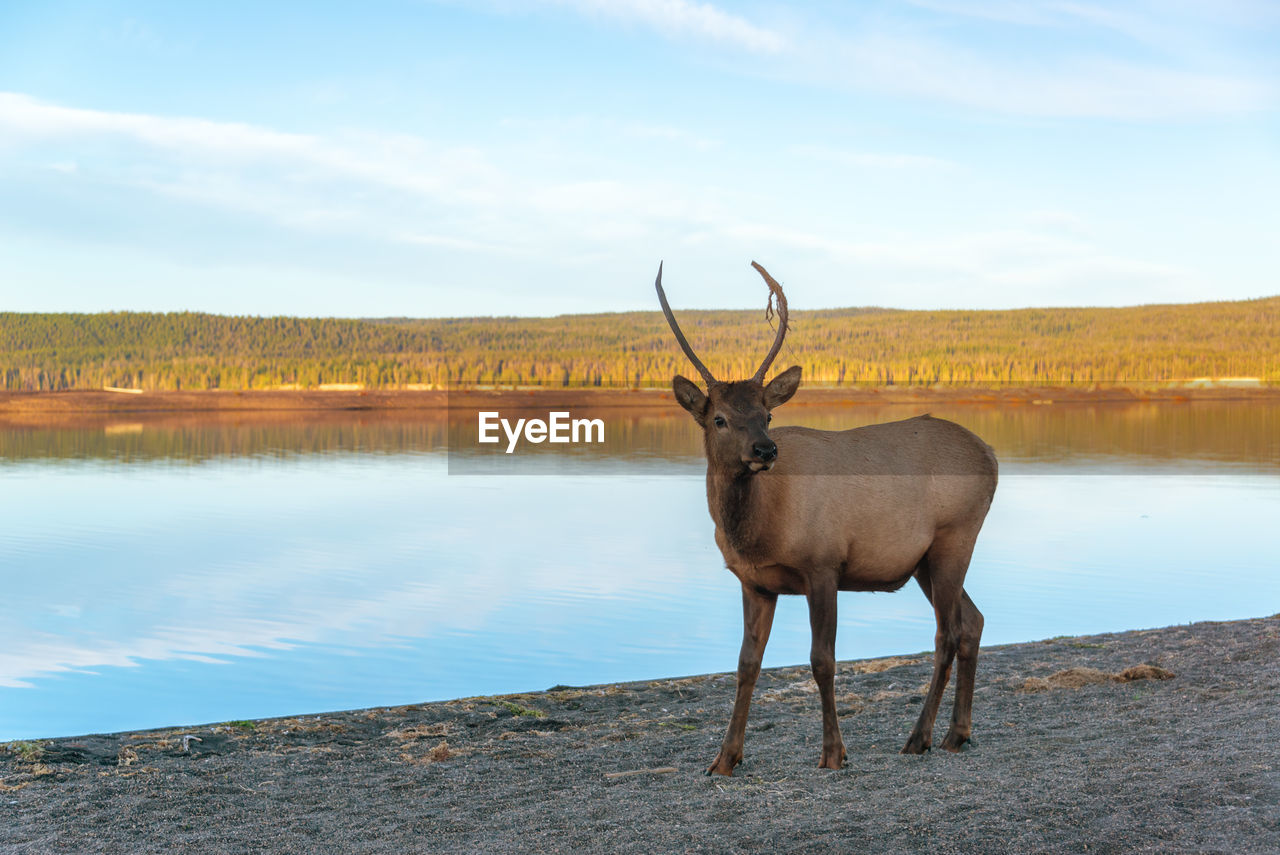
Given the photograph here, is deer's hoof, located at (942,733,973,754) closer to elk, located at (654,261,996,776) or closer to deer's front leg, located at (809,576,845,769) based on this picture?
elk, located at (654,261,996,776)

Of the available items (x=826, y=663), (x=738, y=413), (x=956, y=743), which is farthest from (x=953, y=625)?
(x=738, y=413)

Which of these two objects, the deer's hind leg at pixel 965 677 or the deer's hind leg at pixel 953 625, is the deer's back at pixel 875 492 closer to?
the deer's hind leg at pixel 953 625

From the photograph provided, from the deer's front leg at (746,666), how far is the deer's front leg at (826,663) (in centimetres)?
35

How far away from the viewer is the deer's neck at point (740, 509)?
27.3 feet

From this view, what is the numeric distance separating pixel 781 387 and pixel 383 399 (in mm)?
113602

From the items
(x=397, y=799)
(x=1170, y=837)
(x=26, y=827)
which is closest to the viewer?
(x=1170, y=837)

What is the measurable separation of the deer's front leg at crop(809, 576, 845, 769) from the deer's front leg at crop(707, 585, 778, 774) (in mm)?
349

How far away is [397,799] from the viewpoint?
8070mm

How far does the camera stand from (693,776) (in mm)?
8391

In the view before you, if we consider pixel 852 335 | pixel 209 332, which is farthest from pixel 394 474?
pixel 209 332

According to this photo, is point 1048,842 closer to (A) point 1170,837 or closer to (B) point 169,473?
(A) point 1170,837

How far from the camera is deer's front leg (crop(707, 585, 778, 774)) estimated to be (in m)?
8.45

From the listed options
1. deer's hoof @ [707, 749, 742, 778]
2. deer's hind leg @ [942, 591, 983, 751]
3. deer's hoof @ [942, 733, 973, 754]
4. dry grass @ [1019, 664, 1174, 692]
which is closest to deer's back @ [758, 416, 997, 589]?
deer's hind leg @ [942, 591, 983, 751]

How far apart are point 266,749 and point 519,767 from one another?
230 centimetres
